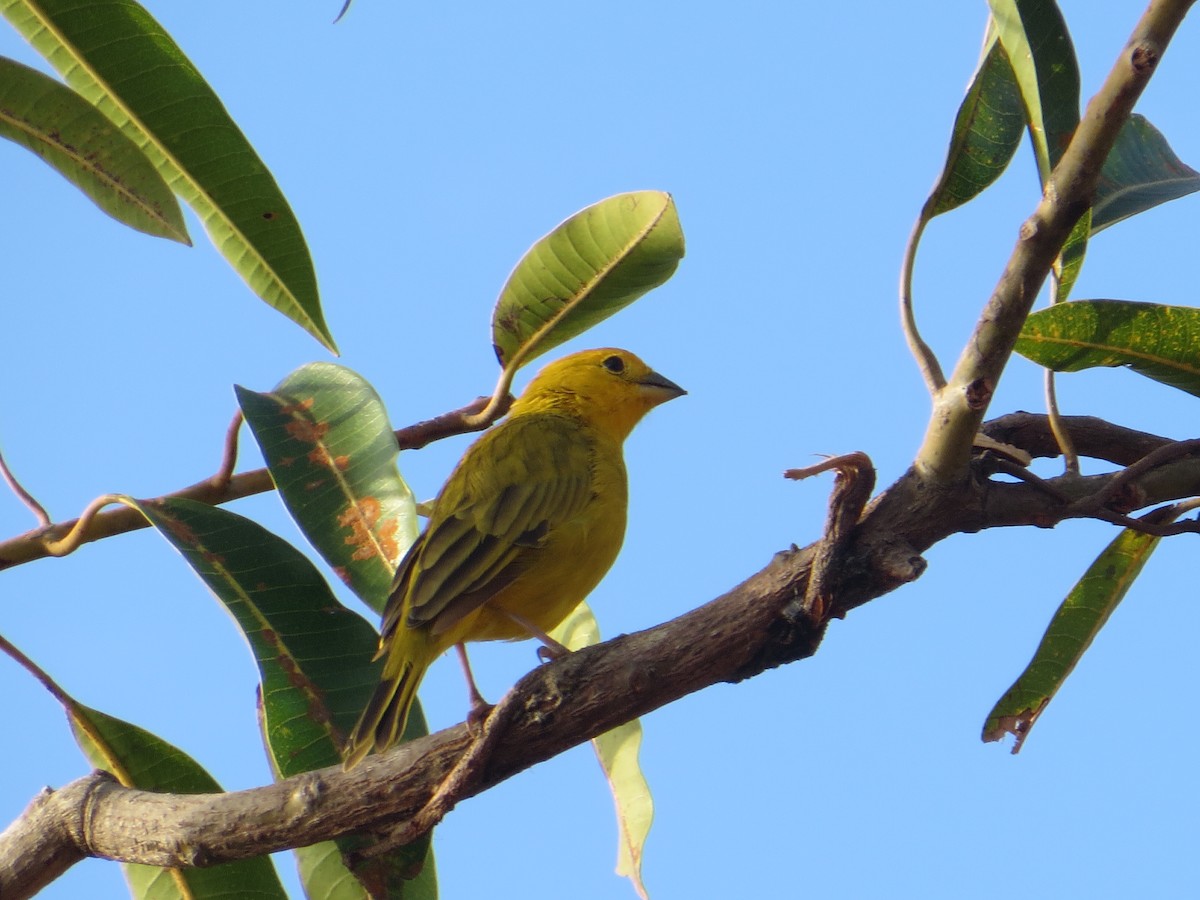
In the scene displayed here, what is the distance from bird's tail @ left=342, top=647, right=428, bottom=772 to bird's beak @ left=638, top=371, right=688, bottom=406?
2.41 meters

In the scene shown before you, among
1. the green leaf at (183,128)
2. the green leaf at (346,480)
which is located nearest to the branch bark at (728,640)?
the green leaf at (346,480)

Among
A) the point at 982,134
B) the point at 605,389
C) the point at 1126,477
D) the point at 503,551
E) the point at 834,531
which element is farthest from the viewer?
the point at 605,389

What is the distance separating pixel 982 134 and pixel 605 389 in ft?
8.71

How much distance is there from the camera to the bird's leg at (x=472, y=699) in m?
2.80

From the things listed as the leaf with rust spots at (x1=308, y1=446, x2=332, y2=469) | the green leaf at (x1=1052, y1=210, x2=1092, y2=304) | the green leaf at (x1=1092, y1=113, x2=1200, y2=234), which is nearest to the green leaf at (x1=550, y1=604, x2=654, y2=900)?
the leaf with rust spots at (x1=308, y1=446, x2=332, y2=469)

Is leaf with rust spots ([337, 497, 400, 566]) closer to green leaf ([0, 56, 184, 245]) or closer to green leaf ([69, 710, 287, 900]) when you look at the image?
green leaf ([69, 710, 287, 900])

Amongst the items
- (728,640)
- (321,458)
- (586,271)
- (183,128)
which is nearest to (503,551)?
(321,458)

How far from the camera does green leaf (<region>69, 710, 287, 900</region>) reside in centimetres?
340

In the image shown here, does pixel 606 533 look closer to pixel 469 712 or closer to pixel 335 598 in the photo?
pixel 335 598

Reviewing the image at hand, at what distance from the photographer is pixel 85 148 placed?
3.54 metres

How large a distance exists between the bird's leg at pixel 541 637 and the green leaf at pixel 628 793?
34 cm

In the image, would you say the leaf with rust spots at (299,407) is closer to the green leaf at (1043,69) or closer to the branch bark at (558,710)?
the branch bark at (558,710)

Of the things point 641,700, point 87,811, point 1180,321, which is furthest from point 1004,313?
point 87,811

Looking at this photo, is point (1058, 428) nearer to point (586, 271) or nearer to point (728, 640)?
point (728, 640)
